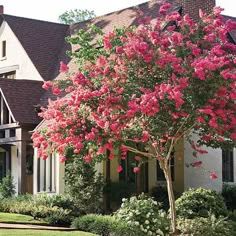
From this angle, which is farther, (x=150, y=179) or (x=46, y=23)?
(x=46, y=23)

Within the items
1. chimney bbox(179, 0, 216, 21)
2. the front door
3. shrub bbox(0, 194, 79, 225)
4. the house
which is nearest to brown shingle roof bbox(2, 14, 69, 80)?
the house

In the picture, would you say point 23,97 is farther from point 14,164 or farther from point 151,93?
point 151,93

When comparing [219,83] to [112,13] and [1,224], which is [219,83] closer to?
[1,224]

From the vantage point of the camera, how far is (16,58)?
3138cm

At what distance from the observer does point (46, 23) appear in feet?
111

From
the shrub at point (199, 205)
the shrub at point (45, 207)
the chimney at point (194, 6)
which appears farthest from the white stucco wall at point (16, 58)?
the shrub at point (199, 205)

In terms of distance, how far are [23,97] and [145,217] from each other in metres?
10.9

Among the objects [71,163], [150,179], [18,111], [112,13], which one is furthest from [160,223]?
[112,13]

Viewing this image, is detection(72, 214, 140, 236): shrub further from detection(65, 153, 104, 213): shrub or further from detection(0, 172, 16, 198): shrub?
detection(0, 172, 16, 198): shrub

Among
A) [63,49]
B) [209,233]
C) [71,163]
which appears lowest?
[209,233]

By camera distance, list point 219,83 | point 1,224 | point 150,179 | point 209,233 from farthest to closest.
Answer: point 150,179 → point 1,224 → point 209,233 → point 219,83

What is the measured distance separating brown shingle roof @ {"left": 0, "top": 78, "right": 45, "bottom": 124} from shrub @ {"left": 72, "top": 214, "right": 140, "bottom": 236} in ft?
24.9

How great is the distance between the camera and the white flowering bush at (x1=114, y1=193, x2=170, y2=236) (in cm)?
1780

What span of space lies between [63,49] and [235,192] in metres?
12.0
